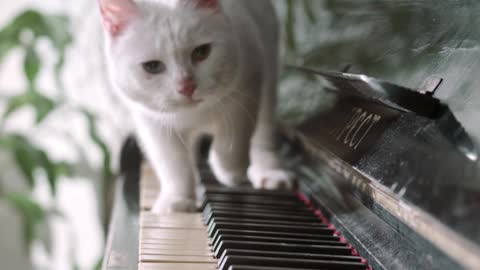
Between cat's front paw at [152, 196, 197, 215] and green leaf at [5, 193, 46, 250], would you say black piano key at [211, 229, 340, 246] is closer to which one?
cat's front paw at [152, 196, 197, 215]

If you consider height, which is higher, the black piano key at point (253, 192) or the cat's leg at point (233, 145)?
the cat's leg at point (233, 145)

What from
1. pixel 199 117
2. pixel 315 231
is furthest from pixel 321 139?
pixel 199 117

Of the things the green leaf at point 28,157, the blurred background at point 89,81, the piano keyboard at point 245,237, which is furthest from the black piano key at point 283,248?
the green leaf at point 28,157

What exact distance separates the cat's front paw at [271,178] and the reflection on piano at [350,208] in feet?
0.09

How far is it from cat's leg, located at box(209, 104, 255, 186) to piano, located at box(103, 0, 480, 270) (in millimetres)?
117

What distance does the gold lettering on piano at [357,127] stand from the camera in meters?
0.86

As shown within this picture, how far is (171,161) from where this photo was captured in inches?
50.3

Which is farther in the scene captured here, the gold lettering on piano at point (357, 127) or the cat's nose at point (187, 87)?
the cat's nose at point (187, 87)

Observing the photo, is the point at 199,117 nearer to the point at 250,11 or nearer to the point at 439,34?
the point at 250,11

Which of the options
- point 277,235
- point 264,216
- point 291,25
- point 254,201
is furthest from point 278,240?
point 291,25

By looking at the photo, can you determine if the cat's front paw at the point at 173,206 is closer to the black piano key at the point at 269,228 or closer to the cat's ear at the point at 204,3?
the black piano key at the point at 269,228

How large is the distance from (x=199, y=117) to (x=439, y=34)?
1.99ft

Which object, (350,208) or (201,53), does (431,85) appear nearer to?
(350,208)

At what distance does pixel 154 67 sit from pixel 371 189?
50 cm
